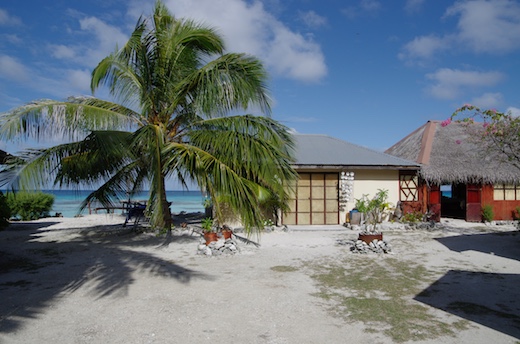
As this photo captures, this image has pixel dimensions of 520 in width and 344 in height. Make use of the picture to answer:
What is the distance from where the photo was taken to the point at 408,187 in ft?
45.5

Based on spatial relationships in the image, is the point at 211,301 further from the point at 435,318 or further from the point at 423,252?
the point at 423,252

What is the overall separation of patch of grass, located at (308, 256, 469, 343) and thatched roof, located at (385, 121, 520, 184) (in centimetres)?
830

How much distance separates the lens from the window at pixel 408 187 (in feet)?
45.3

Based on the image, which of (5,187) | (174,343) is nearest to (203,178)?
(5,187)

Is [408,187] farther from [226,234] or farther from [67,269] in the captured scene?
[67,269]

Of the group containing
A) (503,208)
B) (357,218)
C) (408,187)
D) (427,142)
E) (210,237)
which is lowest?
(210,237)

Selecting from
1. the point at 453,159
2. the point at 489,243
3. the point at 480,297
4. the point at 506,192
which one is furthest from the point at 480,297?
the point at 506,192

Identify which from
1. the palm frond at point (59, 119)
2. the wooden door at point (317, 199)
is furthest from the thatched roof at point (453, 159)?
the palm frond at point (59, 119)

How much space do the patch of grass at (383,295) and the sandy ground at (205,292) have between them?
15 cm

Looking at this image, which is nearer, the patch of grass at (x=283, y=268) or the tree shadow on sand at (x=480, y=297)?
the tree shadow on sand at (x=480, y=297)

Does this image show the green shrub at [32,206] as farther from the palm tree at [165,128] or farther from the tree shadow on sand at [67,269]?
the palm tree at [165,128]

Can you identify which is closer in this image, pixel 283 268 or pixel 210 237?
pixel 283 268

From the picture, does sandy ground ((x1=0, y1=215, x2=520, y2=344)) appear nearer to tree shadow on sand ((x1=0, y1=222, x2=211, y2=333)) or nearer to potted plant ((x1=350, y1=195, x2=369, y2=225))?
tree shadow on sand ((x1=0, y1=222, x2=211, y2=333))

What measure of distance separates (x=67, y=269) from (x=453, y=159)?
47.3 feet
